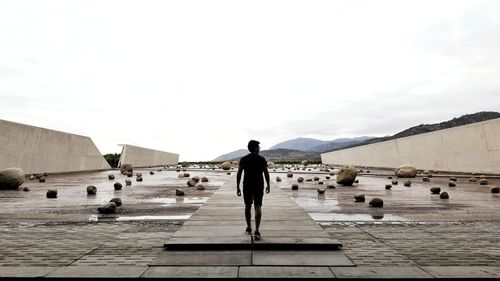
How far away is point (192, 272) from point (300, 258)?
5.20 feet

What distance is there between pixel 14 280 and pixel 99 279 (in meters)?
1.03

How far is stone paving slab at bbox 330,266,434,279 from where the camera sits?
15.5ft

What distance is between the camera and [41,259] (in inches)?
215

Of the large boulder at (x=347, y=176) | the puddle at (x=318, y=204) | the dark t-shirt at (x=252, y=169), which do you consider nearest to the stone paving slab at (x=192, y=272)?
the dark t-shirt at (x=252, y=169)

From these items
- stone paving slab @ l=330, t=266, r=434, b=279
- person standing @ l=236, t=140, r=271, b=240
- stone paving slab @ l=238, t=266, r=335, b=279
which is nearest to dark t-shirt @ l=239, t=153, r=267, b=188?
person standing @ l=236, t=140, r=271, b=240

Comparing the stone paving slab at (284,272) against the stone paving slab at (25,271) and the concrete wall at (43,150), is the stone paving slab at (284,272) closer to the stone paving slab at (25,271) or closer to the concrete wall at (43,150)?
the stone paving slab at (25,271)

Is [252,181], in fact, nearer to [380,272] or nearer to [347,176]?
[380,272]

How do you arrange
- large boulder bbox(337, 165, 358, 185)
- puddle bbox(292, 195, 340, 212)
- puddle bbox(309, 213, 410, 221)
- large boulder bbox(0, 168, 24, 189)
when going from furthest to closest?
large boulder bbox(337, 165, 358, 185), large boulder bbox(0, 168, 24, 189), puddle bbox(292, 195, 340, 212), puddle bbox(309, 213, 410, 221)

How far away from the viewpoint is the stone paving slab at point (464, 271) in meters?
4.72

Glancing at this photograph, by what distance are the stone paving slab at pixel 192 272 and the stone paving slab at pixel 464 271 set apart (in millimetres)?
2545

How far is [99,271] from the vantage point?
4.91 meters

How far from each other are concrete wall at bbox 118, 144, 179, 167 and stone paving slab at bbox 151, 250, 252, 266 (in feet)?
126

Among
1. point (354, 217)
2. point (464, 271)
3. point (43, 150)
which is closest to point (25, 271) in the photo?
point (464, 271)

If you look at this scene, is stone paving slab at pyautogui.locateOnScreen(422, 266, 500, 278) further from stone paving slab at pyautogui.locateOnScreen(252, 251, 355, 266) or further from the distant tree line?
the distant tree line
